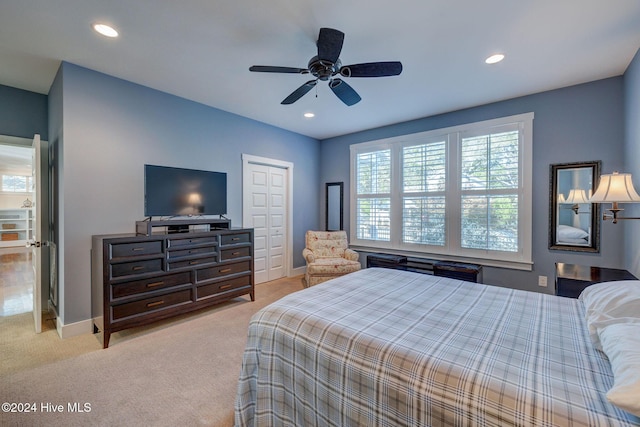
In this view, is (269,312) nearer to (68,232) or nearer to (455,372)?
(455,372)

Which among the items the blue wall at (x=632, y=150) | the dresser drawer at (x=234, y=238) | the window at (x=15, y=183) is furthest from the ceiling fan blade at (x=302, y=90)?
the window at (x=15, y=183)

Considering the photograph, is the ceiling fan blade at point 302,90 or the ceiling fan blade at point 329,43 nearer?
the ceiling fan blade at point 329,43

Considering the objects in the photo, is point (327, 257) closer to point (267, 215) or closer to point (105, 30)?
point (267, 215)

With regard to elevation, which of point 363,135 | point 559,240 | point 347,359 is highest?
point 363,135

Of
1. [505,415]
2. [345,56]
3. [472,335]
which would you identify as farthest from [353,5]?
[505,415]

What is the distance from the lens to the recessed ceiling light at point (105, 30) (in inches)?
85.7

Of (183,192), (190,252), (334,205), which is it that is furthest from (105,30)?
(334,205)

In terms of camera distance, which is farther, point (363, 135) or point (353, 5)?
point (363, 135)

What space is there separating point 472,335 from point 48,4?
344 cm

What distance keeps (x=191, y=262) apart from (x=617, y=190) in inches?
160

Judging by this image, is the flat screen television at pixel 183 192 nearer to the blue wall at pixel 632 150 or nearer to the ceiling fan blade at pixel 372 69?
the ceiling fan blade at pixel 372 69

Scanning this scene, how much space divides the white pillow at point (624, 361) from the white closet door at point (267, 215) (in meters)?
4.09

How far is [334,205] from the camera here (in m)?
5.53

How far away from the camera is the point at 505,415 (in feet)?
2.90
